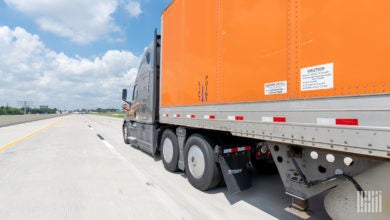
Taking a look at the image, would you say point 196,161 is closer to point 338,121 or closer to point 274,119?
point 274,119

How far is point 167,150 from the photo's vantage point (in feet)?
18.2

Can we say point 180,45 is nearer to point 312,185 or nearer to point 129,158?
point 312,185

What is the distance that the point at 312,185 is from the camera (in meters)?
2.51

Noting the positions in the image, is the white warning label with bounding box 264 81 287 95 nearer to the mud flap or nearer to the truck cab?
the mud flap

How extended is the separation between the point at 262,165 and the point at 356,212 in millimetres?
3312

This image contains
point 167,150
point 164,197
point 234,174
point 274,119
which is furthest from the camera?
point 167,150

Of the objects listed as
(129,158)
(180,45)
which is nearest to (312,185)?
(180,45)

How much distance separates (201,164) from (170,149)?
139cm

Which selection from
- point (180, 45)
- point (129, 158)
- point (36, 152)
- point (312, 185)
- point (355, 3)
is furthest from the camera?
point (36, 152)

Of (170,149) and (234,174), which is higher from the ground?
(170,149)

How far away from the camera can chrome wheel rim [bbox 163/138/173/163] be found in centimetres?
539

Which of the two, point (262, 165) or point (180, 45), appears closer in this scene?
point (180, 45)

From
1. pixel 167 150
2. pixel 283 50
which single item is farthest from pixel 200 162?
pixel 283 50

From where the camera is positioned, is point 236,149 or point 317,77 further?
point 236,149
